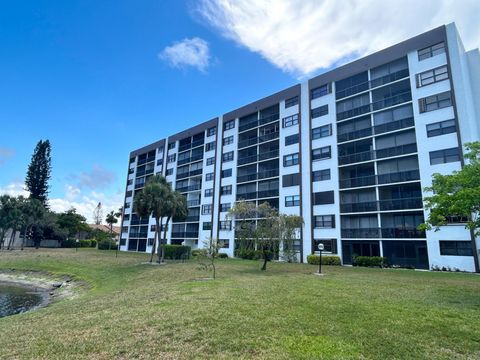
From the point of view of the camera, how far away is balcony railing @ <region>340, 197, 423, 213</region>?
32.6m

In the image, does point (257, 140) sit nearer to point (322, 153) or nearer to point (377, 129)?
point (322, 153)

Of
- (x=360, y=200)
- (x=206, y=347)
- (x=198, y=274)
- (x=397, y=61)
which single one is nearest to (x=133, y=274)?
(x=198, y=274)

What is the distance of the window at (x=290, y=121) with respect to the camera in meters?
45.2

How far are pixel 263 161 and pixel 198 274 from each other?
2752 centimetres

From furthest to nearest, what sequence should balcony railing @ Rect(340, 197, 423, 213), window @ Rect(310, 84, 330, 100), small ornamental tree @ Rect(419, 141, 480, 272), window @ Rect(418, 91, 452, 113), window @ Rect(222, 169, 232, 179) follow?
window @ Rect(222, 169, 232, 179)
window @ Rect(310, 84, 330, 100)
balcony railing @ Rect(340, 197, 423, 213)
window @ Rect(418, 91, 452, 113)
small ornamental tree @ Rect(419, 141, 480, 272)

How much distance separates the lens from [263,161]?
48.4m

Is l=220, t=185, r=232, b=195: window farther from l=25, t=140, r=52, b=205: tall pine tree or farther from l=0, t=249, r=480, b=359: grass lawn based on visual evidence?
l=25, t=140, r=52, b=205: tall pine tree

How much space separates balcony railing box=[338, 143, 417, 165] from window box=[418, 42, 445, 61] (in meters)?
9.95

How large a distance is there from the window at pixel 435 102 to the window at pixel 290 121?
16.3 meters

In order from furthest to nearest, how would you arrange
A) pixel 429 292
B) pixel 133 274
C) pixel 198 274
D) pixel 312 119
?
pixel 312 119 < pixel 133 274 < pixel 198 274 < pixel 429 292

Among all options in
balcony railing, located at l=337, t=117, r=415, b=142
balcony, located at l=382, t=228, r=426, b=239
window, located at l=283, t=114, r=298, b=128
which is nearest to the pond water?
balcony, located at l=382, t=228, r=426, b=239

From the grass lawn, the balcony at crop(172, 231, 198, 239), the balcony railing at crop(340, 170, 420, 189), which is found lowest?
the grass lawn

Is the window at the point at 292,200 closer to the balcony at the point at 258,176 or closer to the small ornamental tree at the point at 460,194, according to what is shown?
the balcony at the point at 258,176

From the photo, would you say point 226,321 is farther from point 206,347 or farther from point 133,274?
point 133,274
